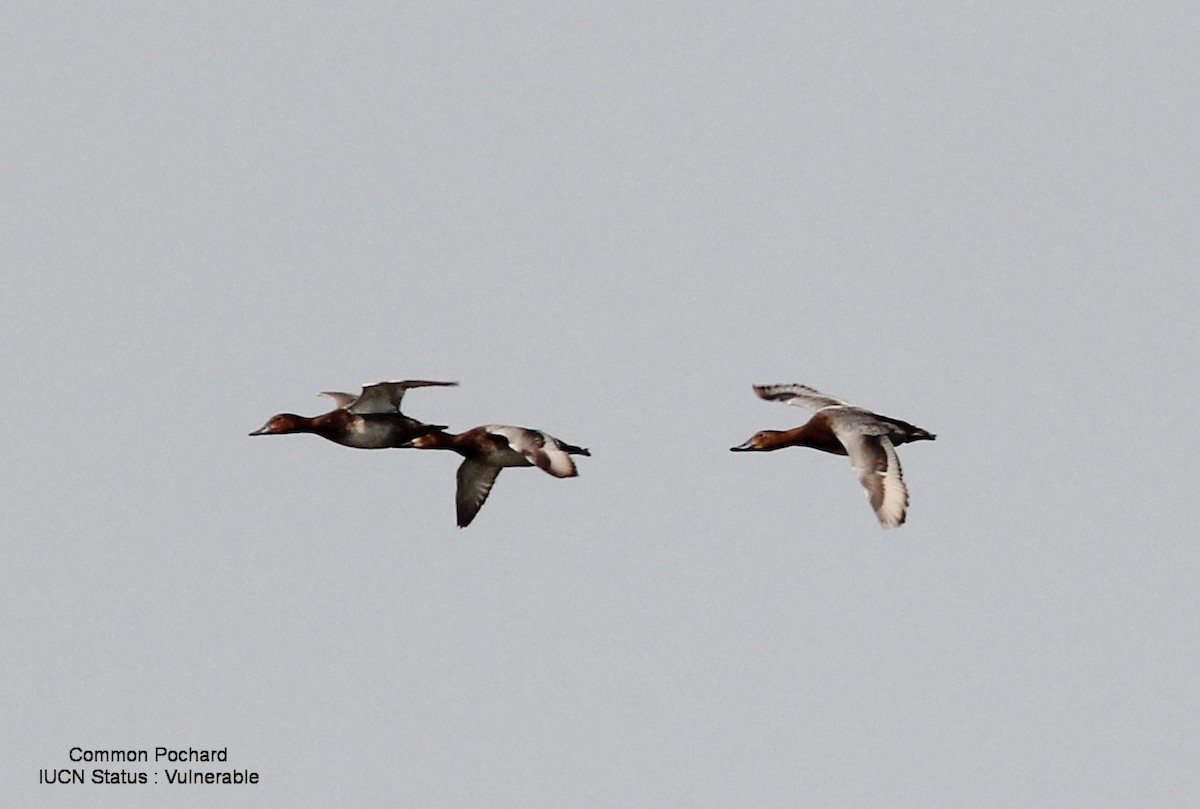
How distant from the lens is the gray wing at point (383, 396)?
33.2m

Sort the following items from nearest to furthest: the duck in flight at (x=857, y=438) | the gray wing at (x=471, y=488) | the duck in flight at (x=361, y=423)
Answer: the duck in flight at (x=857, y=438), the duck in flight at (x=361, y=423), the gray wing at (x=471, y=488)

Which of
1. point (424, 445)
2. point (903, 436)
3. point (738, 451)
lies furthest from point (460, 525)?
point (903, 436)

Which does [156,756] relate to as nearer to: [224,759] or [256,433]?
[224,759]

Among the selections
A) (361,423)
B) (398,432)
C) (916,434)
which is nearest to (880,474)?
(916,434)

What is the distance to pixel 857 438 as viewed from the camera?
105ft

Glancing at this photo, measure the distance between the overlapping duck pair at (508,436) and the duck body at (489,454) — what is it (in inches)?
0.5

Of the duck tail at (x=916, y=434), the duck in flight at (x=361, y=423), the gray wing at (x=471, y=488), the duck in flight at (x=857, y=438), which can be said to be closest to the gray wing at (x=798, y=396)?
the duck in flight at (x=857, y=438)

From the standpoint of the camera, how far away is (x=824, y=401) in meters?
34.5

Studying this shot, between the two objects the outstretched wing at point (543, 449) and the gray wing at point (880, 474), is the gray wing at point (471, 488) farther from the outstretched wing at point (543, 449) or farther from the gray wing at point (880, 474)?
the gray wing at point (880, 474)

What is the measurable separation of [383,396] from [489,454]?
1.81 meters

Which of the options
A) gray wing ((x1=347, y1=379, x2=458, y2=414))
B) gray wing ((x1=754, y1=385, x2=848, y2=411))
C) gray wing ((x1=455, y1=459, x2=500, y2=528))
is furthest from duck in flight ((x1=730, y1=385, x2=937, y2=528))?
gray wing ((x1=347, y1=379, x2=458, y2=414))

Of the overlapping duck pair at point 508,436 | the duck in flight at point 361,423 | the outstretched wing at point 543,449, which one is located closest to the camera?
the outstretched wing at point 543,449

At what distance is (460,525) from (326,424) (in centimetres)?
263

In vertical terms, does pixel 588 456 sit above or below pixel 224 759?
above
